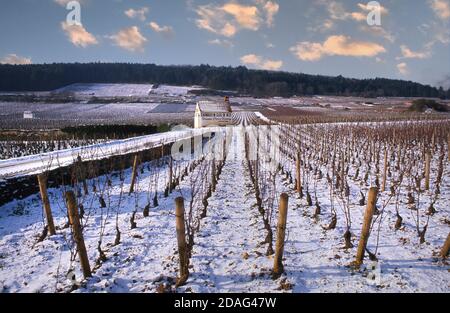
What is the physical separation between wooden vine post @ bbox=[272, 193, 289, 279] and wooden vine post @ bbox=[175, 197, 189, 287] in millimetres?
1437

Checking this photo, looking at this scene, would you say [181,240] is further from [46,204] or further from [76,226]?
[46,204]

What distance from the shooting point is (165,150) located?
17.1 metres

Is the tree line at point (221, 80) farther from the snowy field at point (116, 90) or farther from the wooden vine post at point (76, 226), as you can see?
the wooden vine post at point (76, 226)

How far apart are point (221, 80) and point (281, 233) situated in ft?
368

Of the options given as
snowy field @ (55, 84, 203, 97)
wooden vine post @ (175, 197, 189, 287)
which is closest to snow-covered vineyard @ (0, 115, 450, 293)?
wooden vine post @ (175, 197, 189, 287)

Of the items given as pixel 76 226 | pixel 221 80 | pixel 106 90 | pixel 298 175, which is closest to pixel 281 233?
pixel 76 226

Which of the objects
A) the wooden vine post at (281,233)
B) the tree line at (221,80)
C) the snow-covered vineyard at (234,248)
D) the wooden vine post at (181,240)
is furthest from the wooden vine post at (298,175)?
the tree line at (221,80)

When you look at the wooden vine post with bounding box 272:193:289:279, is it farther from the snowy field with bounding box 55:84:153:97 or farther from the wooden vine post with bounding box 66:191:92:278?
the snowy field with bounding box 55:84:153:97

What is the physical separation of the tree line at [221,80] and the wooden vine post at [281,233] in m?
101

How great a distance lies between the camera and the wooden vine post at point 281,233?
4389mm

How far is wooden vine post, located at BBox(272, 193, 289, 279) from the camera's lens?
4.39 m
